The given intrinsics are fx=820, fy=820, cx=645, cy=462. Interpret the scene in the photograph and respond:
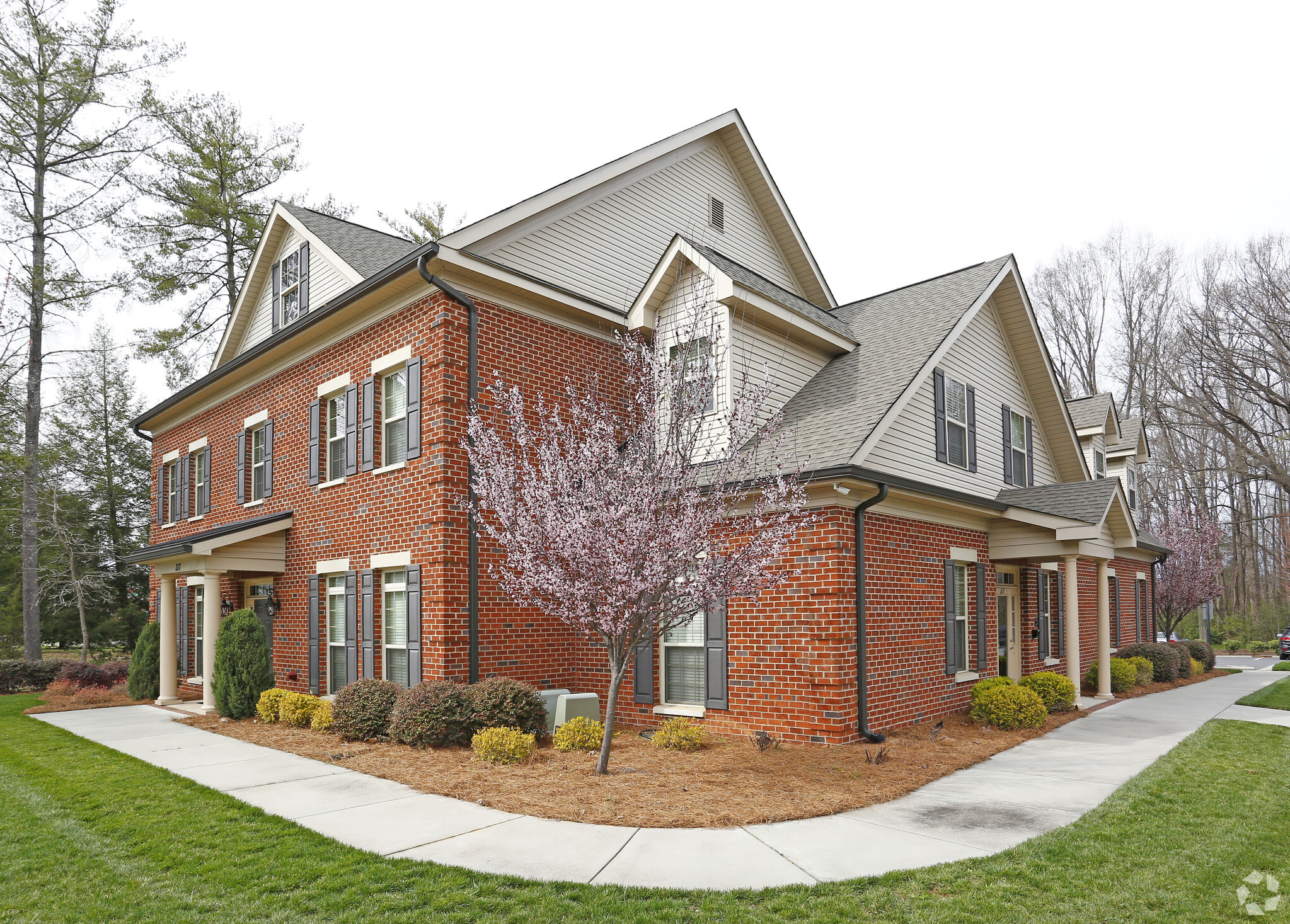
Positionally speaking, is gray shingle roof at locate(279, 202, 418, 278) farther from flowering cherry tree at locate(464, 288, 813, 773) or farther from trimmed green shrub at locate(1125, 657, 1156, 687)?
trimmed green shrub at locate(1125, 657, 1156, 687)

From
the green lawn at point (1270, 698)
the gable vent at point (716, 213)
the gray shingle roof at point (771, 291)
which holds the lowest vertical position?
the green lawn at point (1270, 698)

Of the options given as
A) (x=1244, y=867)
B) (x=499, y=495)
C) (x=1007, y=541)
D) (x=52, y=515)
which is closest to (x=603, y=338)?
(x=499, y=495)

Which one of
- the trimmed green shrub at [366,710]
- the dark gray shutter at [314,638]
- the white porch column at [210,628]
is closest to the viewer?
the trimmed green shrub at [366,710]

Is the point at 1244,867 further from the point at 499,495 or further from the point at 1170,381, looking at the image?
the point at 1170,381

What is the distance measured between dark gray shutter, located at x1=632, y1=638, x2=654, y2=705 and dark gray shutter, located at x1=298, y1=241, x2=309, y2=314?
31.8ft

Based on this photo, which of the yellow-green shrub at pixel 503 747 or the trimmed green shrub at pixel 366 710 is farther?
the trimmed green shrub at pixel 366 710

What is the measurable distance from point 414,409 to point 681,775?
6321mm

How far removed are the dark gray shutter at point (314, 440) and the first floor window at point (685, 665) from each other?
6879 millimetres

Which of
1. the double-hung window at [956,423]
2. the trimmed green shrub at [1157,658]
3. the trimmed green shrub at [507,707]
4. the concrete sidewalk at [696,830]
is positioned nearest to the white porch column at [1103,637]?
the trimmed green shrub at [1157,658]

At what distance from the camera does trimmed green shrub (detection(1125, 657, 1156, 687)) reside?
59.3 ft

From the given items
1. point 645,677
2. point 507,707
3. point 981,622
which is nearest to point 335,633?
point 507,707

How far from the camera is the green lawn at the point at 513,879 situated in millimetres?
5082

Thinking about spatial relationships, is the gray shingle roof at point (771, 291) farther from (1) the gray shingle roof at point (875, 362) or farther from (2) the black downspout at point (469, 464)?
(2) the black downspout at point (469, 464)

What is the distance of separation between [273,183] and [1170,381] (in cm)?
3630
